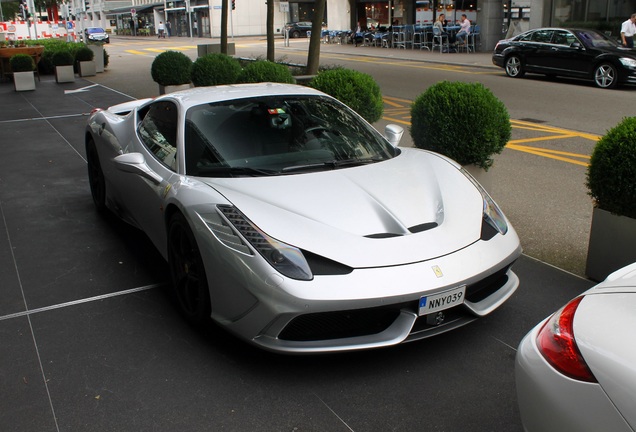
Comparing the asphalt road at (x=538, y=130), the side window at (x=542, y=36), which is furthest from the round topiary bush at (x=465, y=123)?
the side window at (x=542, y=36)

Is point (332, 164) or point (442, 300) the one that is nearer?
point (442, 300)

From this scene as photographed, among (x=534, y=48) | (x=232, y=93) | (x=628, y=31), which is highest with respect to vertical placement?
(x=628, y=31)

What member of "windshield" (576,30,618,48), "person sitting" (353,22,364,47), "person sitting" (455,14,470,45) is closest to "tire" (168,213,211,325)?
"windshield" (576,30,618,48)

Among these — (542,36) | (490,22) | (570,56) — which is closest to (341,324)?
(570,56)

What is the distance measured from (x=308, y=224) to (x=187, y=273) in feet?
3.13

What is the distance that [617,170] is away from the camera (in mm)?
4430

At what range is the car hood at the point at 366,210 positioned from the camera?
11.2ft

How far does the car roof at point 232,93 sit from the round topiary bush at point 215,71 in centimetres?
961

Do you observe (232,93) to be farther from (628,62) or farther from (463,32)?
(463,32)

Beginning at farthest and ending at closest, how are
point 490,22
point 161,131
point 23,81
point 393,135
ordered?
point 490,22
point 23,81
point 393,135
point 161,131

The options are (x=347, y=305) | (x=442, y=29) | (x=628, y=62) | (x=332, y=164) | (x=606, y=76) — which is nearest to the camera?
(x=347, y=305)

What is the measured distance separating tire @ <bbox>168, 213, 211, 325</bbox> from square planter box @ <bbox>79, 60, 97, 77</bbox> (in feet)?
66.4

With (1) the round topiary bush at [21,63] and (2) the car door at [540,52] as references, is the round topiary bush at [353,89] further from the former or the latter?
(1) the round topiary bush at [21,63]

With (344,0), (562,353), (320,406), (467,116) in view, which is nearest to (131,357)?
(320,406)
